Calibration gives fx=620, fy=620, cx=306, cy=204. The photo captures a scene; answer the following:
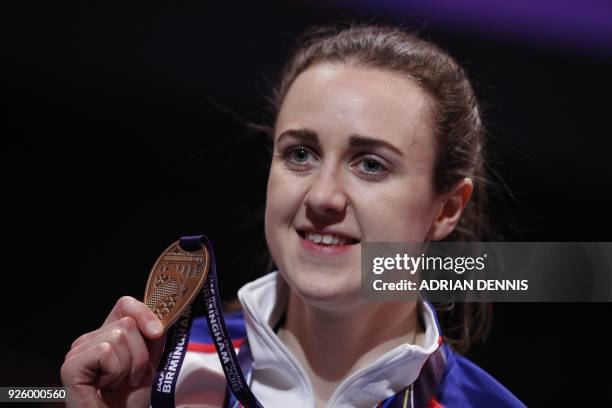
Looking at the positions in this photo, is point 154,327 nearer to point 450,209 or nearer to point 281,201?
point 281,201

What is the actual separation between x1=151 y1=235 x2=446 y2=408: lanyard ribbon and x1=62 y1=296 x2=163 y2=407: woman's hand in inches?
2.0

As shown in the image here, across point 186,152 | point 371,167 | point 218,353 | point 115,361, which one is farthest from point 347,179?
point 186,152

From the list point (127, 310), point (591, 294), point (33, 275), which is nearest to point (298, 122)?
point (127, 310)

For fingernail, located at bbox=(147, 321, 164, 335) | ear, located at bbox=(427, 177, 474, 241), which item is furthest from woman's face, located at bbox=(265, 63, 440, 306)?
fingernail, located at bbox=(147, 321, 164, 335)

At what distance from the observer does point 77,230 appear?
2346mm

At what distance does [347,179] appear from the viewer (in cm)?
157

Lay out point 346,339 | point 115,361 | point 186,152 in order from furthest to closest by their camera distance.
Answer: point 186,152 < point 346,339 < point 115,361

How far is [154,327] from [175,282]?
0.47ft

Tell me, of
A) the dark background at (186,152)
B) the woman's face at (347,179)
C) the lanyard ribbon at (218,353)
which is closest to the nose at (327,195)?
the woman's face at (347,179)

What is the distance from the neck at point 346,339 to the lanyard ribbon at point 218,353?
0.50 feet

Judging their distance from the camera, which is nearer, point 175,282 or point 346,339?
point 175,282

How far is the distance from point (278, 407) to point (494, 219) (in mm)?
1141

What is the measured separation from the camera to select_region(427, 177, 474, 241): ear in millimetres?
1786

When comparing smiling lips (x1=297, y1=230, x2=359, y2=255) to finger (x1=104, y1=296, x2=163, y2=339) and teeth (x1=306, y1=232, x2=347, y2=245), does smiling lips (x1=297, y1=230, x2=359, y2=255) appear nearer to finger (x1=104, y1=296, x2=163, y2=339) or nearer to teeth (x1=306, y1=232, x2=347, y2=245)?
teeth (x1=306, y1=232, x2=347, y2=245)
